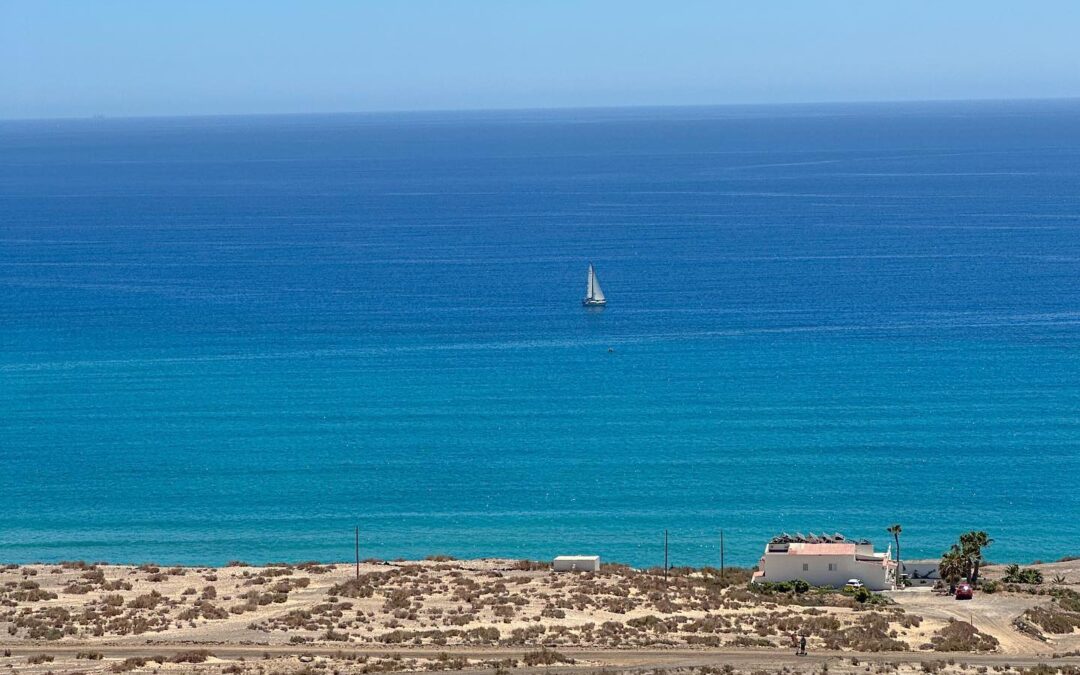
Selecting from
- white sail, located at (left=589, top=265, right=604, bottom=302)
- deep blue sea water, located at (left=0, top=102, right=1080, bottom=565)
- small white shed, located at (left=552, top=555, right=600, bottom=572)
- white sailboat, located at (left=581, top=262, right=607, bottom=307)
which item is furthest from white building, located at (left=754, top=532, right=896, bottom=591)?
white sail, located at (left=589, top=265, right=604, bottom=302)

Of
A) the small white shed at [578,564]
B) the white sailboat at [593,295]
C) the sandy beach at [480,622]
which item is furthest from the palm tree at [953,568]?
the white sailboat at [593,295]

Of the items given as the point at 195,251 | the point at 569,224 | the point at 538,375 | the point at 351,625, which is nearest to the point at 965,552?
the point at 351,625

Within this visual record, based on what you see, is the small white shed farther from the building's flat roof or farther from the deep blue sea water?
the deep blue sea water

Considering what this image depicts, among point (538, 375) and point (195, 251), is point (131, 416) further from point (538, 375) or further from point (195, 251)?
point (195, 251)

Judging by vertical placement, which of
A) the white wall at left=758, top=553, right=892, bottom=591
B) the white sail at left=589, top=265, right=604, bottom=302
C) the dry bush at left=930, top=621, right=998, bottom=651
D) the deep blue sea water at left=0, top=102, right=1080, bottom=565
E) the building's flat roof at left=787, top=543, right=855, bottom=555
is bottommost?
the dry bush at left=930, top=621, right=998, bottom=651

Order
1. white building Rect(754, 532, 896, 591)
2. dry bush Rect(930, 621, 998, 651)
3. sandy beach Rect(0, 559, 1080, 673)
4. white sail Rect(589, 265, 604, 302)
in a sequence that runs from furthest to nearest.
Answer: white sail Rect(589, 265, 604, 302)
white building Rect(754, 532, 896, 591)
dry bush Rect(930, 621, 998, 651)
sandy beach Rect(0, 559, 1080, 673)

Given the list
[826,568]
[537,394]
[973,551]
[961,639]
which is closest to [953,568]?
[973,551]

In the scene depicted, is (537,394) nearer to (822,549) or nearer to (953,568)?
(822,549)
